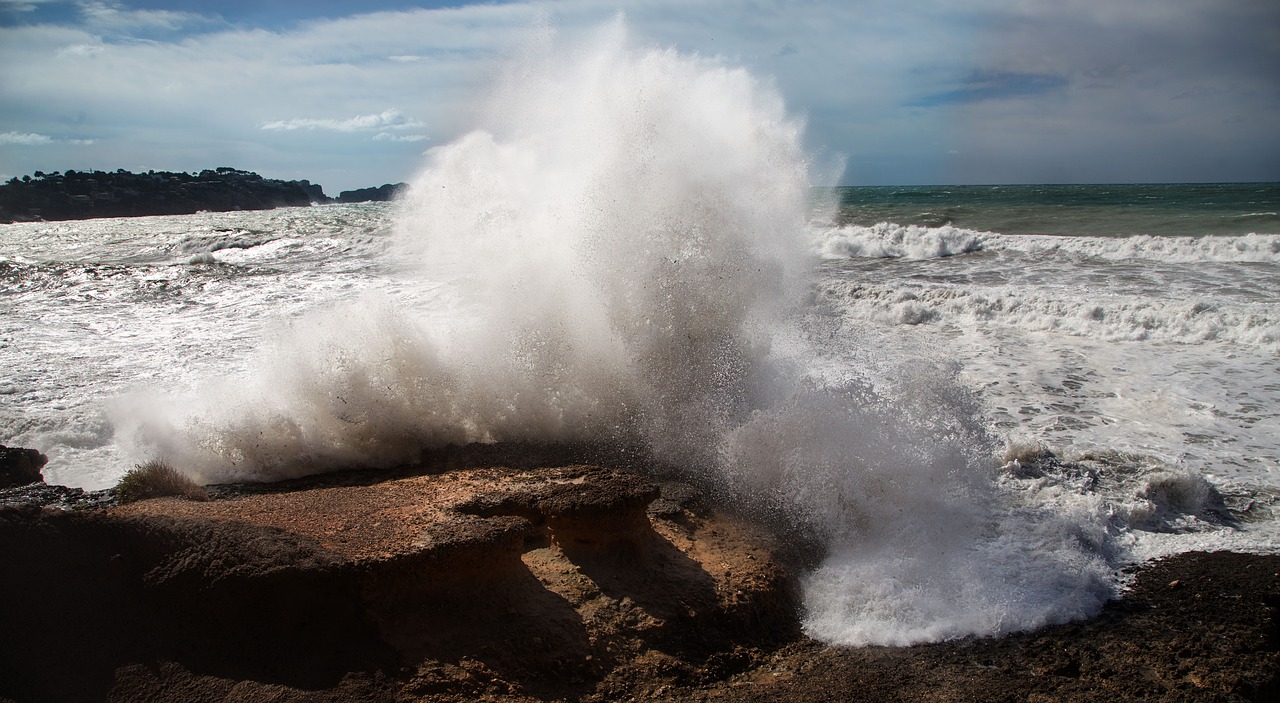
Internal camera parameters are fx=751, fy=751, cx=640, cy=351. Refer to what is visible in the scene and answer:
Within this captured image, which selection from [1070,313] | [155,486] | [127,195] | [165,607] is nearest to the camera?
[165,607]

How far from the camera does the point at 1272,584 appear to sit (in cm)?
425

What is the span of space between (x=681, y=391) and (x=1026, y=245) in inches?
600

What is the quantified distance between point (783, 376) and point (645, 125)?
2.91m

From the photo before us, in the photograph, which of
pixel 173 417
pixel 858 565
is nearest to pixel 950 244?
pixel 858 565

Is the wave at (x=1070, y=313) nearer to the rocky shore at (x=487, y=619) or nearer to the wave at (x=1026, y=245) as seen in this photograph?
the wave at (x=1026, y=245)

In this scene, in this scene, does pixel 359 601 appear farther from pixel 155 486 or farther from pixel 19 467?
pixel 19 467

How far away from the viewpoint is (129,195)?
61.8 m

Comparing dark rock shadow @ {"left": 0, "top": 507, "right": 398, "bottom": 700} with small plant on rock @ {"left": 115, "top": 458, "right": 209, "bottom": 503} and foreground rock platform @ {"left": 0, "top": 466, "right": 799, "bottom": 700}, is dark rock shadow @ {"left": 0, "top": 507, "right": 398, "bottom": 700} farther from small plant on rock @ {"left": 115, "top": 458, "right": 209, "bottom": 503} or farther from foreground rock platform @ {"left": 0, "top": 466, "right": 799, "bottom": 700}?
small plant on rock @ {"left": 115, "top": 458, "right": 209, "bottom": 503}

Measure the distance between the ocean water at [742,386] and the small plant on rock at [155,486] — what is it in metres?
0.68

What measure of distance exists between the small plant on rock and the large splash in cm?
68

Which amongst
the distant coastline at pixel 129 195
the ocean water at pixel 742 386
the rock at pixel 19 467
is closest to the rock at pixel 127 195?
the distant coastline at pixel 129 195

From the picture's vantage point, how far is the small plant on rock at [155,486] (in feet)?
15.9

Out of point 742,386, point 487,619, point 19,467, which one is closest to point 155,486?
point 19,467

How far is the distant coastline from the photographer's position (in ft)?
189
